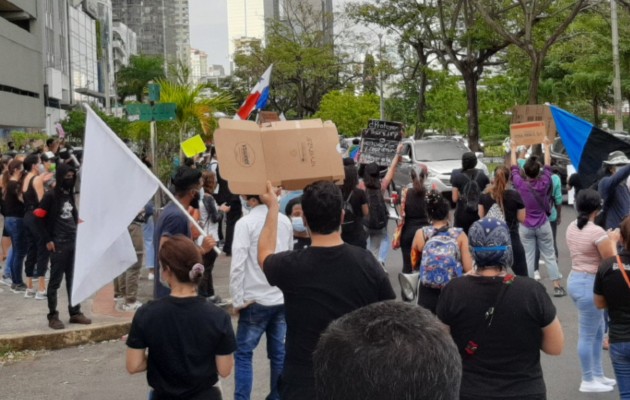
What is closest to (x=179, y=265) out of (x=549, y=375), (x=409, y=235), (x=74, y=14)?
(x=549, y=375)

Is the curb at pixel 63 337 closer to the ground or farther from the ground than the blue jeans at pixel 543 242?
closer to the ground

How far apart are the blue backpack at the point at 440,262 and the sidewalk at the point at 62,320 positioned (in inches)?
176

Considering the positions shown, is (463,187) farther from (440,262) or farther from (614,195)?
(440,262)

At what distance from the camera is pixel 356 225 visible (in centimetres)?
1088

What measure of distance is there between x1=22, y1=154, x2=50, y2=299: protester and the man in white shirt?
498 cm

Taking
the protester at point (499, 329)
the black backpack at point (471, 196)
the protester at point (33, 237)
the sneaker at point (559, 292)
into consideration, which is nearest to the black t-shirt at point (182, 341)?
the protester at point (499, 329)

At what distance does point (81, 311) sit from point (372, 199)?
4058 millimetres

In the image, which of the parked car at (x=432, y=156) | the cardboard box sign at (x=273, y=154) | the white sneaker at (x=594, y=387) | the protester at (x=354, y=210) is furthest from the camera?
the parked car at (x=432, y=156)

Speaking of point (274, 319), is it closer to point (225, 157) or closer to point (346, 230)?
point (225, 157)

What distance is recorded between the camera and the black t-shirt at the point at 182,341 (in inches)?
183

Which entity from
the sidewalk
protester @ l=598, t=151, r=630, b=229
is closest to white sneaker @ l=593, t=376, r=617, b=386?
protester @ l=598, t=151, r=630, b=229

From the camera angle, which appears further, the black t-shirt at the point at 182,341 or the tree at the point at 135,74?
the tree at the point at 135,74

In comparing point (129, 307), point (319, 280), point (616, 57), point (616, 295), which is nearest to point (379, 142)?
point (129, 307)

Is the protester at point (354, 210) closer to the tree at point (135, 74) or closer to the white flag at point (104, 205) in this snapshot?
the white flag at point (104, 205)
